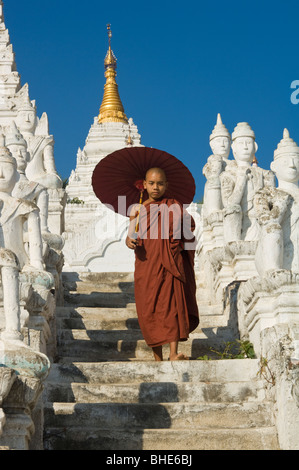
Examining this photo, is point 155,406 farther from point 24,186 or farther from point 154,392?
point 24,186

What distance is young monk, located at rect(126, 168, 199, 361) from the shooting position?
9.70m

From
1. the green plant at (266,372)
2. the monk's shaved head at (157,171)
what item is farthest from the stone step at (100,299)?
the green plant at (266,372)

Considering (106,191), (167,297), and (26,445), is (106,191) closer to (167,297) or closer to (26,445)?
(167,297)

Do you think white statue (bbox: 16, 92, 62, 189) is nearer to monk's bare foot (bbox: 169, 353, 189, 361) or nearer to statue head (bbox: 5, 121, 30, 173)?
statue head (bbox: 5, 121, 30, 173)

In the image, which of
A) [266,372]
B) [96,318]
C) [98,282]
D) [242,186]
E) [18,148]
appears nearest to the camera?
[266,372]

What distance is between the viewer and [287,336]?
8633 millimetres

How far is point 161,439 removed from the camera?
8055 millimetres

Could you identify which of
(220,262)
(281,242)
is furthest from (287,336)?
(220,262)

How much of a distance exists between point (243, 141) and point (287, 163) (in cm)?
310

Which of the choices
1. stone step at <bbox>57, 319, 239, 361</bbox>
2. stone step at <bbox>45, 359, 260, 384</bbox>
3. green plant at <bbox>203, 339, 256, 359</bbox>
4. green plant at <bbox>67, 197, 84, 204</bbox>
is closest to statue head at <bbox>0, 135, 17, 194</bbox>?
stone step at <bbox>57, 319, 239, 361</bbox>

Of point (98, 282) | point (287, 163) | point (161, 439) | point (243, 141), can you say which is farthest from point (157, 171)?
point (98, 282)

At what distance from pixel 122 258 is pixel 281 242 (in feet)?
39.5

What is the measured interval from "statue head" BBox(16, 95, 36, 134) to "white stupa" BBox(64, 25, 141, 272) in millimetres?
2686
